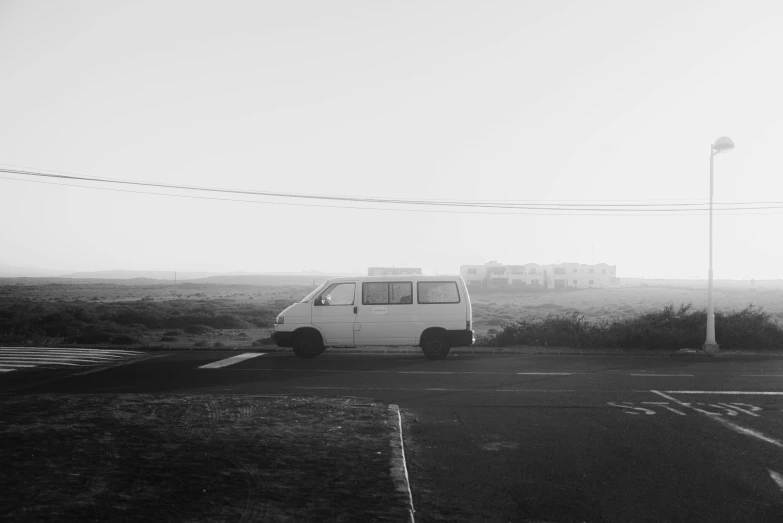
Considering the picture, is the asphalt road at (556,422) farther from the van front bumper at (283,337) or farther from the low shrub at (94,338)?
the low shrub at (94,338)

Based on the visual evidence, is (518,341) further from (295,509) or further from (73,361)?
(295,509)

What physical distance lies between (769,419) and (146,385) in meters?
10.1

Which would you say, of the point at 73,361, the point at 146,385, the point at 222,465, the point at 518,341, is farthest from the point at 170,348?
the point at 222,465

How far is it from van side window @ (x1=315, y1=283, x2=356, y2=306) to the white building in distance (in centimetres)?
8794

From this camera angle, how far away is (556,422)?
8.33 metres

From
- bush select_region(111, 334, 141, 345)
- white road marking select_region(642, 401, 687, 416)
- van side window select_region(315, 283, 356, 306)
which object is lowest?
bush select_region(111, 334, 141, 345)

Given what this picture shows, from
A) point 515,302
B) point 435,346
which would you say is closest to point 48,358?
point 435,346

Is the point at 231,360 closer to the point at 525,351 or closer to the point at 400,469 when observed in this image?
the point at 525,351

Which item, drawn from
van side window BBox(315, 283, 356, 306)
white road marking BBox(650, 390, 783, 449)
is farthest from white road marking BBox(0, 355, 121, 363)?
white road marking BBox(650, 390, 783, 449)

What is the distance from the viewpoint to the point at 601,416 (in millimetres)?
8695

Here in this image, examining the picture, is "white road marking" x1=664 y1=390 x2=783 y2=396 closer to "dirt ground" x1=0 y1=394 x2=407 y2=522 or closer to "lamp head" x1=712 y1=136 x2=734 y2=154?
"dirt ground" x1=0 y1=394 x2=407 y2=522

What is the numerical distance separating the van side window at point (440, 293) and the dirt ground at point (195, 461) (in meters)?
6.32

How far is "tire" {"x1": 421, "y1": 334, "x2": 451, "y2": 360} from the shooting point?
15.1m

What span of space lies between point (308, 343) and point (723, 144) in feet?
42.8
